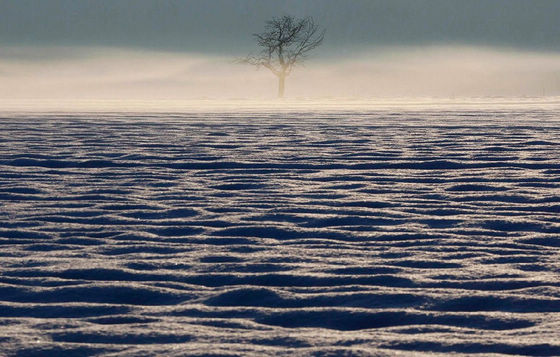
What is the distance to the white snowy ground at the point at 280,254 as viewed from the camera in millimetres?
3547

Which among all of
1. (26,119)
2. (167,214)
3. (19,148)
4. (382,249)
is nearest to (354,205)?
(167,214)

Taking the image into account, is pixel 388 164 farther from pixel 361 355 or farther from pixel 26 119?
pixel 26 119

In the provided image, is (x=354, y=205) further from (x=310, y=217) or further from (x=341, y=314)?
(x=341, y=314)

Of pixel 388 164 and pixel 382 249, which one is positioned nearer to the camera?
pixel 382 249

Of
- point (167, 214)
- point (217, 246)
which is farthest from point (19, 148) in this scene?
point (217, 246)

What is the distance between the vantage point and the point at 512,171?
872 centimetres

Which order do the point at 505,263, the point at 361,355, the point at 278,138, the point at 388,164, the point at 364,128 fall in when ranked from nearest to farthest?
the point at 361,355
the point at 505,263
the point at 388,164
the point at 278,138
the point at 364,128

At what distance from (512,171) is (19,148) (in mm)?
5432

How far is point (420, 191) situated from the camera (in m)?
7.45

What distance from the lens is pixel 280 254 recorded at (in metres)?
4.98

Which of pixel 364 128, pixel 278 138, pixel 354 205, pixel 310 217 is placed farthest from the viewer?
pixel 364 128

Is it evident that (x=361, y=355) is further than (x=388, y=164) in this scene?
No

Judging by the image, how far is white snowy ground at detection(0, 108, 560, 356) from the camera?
355 centimetres

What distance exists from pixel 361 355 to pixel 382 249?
6.11 feet
